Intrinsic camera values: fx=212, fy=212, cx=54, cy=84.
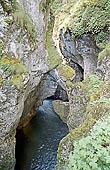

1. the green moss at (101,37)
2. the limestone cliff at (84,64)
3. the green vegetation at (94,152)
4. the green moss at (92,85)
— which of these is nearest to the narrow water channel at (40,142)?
the limestone cliff at (84,64)

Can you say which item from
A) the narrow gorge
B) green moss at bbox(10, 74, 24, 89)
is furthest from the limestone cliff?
green moss at bbox(10, 74, 24, 89)

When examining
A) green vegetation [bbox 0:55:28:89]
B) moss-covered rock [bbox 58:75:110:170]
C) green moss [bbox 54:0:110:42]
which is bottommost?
moss-covered rock [bbox 58:75:110:170]

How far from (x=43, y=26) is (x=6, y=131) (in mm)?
5278

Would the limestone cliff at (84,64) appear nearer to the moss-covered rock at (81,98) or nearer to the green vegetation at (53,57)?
the moss-covered rock at (81,98)

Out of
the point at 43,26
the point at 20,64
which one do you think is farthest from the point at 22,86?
the point at 43,26

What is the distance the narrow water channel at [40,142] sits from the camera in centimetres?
1010

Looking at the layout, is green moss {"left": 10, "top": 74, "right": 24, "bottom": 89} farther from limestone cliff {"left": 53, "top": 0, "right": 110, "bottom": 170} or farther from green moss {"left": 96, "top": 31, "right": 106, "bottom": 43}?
green moss {"left": 96, "top": 31, "right": 106, "bottom": 43}

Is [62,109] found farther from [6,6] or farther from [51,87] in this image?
[6,6]

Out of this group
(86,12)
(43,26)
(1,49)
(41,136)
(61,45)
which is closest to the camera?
(1,49)

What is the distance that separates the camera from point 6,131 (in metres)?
7.47

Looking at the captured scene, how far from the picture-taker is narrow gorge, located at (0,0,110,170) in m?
4.50

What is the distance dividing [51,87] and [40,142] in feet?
10.7

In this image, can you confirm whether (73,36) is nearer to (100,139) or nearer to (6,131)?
(6,131)

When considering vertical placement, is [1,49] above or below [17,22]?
below
